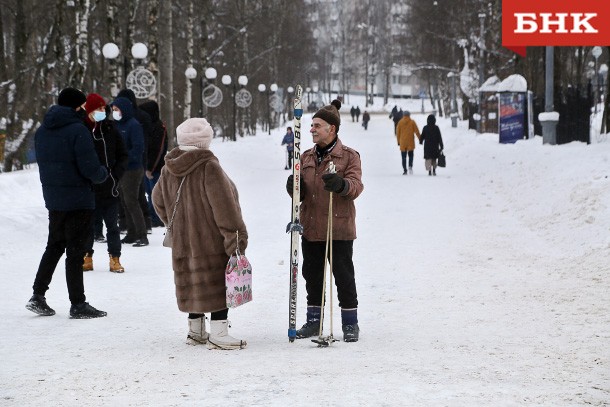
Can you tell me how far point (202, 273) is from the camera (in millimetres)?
6012

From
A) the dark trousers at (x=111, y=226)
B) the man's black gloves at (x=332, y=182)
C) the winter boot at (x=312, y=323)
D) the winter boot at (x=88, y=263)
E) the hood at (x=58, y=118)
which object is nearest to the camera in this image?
the man's black gloves at (x=332, y=182)

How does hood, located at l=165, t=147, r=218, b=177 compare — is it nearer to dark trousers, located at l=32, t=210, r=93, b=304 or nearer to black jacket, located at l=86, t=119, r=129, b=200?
dark trousers, located at l=32, t=210, r=93, b=304

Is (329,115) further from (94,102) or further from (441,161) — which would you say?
(441,161)

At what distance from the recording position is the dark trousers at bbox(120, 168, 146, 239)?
1117 cm

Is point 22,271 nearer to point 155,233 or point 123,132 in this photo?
point 123,132

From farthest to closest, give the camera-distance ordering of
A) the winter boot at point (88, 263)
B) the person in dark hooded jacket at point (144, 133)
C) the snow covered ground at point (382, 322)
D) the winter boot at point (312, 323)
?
the person in dark hooded jacket at point (144, 133)
the winter boot at point (88, 263)
the winter boot at point (312, 323)
the snow covered ground at point (382, 322)

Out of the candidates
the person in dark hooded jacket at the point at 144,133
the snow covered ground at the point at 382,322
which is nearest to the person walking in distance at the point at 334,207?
the snow covered ground at the point at 382,322

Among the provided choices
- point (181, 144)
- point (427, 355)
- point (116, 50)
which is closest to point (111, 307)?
point (181, 144)

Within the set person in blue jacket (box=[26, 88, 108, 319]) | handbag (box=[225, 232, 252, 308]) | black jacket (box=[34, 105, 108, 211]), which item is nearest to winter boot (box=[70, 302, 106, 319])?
person in blue jacket (box=[26, 88, 108, 319])

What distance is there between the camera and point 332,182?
6000 millimetres

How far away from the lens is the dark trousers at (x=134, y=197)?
11173 mm

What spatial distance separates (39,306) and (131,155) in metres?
4.10

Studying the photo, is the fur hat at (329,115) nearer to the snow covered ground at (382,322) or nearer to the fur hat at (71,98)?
the snow covered ground at (382,322)

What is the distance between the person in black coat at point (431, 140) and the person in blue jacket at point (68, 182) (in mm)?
16066
